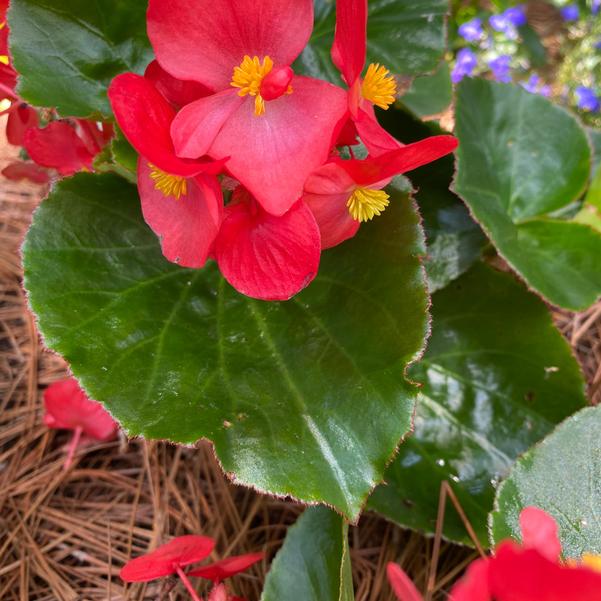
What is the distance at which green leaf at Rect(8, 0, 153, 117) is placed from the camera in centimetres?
66

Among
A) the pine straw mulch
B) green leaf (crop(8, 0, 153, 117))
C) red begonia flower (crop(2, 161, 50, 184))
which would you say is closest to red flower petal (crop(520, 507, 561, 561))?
the pine straw mulch

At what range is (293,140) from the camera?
0.54m

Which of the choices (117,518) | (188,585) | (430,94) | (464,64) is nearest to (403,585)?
(188,585)

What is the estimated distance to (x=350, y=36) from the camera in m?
0.50

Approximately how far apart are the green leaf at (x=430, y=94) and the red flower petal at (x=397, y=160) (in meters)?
0.59

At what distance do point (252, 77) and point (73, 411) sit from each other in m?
0.55

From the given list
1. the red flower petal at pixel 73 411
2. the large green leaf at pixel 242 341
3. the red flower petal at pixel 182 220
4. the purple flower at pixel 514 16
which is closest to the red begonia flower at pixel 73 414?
the red flower petal at pixel 73 411

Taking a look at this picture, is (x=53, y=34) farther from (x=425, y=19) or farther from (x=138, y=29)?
(x=425, y=19)

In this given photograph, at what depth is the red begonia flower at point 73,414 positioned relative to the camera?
86 cm

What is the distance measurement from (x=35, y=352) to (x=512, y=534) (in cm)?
78

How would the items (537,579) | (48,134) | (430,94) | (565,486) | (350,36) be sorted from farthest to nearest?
(430,94), (48,134), (565,486), (350,36), (537,579)

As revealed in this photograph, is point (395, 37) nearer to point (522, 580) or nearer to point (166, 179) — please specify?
point (166, 179)

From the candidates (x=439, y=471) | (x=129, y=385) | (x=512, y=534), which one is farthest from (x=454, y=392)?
(x=129, y=385)

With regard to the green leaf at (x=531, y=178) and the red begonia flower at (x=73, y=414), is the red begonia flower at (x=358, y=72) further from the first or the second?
the red begonia flower at (x=73, y=414)
